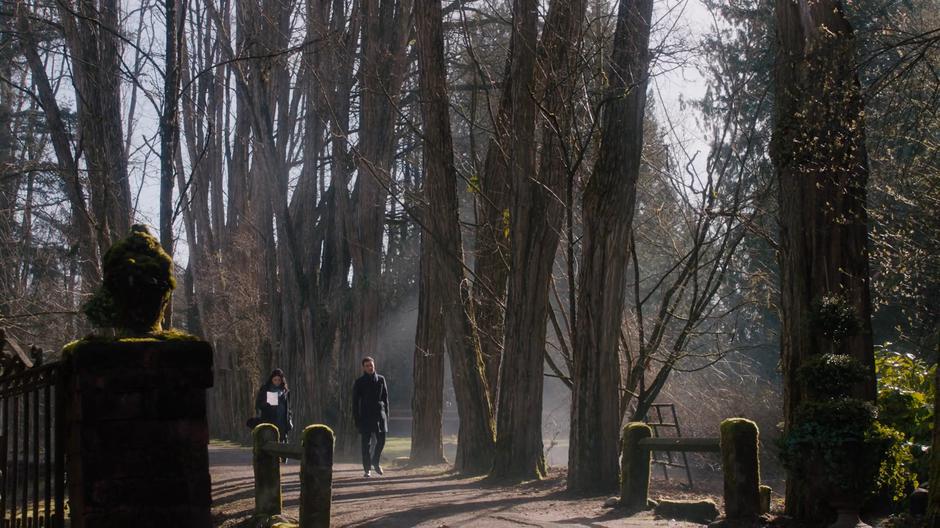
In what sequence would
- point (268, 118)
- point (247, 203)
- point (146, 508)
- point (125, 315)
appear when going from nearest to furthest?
point (146, 508) → point (125, 315) → point (268, 118) → point (247, 203)

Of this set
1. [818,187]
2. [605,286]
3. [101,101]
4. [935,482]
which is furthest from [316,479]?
[101,101]

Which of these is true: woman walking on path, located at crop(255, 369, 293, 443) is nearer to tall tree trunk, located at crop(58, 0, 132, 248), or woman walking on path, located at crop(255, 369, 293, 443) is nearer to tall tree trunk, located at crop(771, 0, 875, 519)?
tall tree trunk, located at crop(58, 0, 132, 248)

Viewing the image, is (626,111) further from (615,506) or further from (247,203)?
(247,203)

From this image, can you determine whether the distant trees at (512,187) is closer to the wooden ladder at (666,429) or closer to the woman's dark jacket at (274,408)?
the wooden ladder at (666,429)

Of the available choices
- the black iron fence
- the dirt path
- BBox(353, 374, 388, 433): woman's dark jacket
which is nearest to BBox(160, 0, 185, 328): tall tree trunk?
the dirt path

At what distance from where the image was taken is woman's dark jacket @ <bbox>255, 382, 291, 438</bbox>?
18938 millimetres

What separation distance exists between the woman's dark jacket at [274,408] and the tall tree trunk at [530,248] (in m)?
4.48

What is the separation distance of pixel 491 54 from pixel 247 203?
42.9 ft

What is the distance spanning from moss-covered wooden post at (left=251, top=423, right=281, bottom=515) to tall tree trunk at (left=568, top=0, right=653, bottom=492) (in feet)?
13.2

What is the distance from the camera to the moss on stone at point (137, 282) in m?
6.21

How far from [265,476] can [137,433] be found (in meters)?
6.17

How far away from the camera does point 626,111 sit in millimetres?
14531

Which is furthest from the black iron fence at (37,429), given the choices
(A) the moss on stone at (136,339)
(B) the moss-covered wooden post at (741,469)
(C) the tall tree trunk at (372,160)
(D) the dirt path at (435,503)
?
(C) the tall tree trunk at (372,160)

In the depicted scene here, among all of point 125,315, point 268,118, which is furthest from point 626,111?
point 268,118
